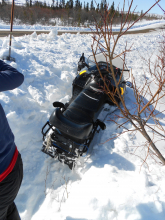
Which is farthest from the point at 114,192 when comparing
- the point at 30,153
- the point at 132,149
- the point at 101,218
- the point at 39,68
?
the point at 39,68

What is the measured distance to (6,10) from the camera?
93.4ft

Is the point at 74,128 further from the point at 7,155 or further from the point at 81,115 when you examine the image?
the point at 7,155

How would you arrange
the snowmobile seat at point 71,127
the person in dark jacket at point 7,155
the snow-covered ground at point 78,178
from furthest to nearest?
the snowmobile seat at point 71,127 → the snow-covered ground at point 78,178 → the person in dark jacket at point 7,155

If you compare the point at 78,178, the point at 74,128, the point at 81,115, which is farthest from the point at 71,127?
the point at 78,178

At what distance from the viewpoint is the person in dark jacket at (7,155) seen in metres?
1.22

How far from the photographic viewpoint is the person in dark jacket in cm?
122

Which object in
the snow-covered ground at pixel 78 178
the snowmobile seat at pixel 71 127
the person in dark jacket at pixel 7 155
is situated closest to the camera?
the person in dark jacket at pixel 7 155

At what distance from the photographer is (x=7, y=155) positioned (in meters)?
1.32

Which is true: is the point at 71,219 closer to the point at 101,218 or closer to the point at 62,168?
the point at 101,218

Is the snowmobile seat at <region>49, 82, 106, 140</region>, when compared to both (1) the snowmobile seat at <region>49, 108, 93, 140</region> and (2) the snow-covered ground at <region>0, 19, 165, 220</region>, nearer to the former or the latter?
(1) the snowmobile seat at <region>49, 108, 93, 140</region>

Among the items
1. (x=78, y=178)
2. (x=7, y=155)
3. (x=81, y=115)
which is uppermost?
(x=7, y=155)

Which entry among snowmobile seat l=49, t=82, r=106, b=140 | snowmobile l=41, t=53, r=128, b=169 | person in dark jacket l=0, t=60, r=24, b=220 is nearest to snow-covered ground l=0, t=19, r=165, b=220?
snowmobile l=41, t=53, r=128, b=169

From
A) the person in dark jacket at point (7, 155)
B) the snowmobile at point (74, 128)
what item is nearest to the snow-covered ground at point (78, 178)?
the snowmobile at point (74, 128)

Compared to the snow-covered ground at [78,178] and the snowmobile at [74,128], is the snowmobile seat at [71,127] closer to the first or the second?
the snowmobile at [74,128]
